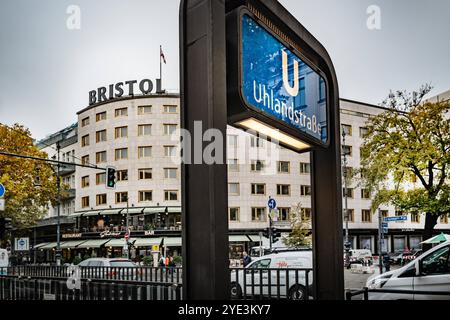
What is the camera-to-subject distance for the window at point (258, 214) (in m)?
57.1

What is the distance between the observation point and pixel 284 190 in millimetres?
59188

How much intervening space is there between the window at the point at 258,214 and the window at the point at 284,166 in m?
5.40

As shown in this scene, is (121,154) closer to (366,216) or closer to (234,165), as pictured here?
(234,165)

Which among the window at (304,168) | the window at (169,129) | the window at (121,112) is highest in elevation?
the window at (121,112)

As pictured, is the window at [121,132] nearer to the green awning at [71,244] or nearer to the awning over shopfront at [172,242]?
the green awning at [71,244]

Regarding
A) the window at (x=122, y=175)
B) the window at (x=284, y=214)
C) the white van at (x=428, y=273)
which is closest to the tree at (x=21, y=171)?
the window at (x=122, y=175)

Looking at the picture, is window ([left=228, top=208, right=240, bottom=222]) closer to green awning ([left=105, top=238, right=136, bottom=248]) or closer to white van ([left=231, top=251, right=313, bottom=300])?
green awning ([left=105, top=238, right=136, bottom=248])

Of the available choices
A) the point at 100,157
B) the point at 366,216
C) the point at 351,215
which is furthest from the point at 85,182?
the point at 366,216

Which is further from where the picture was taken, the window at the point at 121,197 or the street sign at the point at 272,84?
the window at the point at 121,197

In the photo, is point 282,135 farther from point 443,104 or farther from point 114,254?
point 114,254

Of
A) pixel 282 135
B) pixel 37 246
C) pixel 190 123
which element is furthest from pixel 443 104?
pixel 37 246

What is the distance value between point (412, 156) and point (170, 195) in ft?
122

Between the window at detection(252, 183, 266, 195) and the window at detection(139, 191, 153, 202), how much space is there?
492 inches

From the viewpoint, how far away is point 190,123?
402 cm
